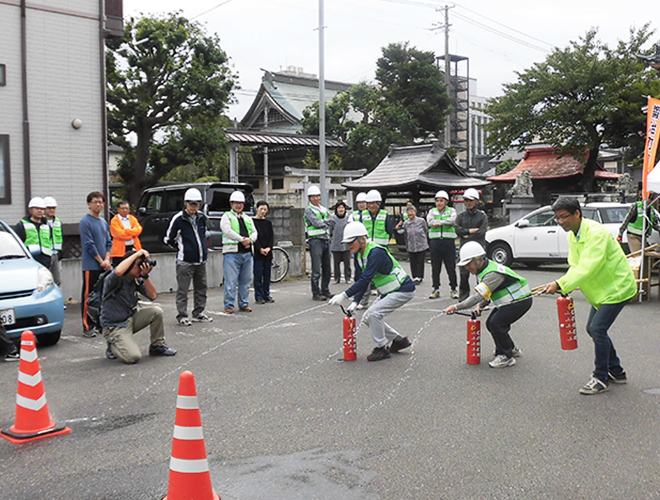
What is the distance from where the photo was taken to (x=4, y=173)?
1304cm

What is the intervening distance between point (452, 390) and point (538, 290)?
1.26 m

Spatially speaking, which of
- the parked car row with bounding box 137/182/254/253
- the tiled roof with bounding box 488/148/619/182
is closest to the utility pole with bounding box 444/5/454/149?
the tiled roof with bounding box 488/148/619/182

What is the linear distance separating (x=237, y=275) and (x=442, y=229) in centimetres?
377

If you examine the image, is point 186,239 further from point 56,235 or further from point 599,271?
point 599,271

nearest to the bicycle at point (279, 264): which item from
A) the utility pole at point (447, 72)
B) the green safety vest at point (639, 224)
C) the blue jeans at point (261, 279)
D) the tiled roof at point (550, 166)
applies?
the blue jeans at point (261, 279)

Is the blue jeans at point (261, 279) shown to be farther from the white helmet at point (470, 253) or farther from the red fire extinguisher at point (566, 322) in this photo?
the red fire extinguisher at point (566, 322)

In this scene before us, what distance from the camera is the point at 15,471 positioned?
4.36 m

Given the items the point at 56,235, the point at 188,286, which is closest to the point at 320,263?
the point at 188,286

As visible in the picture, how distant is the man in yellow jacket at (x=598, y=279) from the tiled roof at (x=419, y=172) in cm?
1609

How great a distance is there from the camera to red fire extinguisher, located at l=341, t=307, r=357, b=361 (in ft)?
23.7

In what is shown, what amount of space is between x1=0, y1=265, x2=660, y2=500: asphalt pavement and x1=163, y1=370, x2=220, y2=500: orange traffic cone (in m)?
0.40

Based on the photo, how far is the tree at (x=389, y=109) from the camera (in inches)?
1398

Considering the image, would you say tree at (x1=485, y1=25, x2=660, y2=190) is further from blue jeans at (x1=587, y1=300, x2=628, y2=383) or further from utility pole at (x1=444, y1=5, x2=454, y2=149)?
blue jeans at (x1=587, y1=300, x2=628, y2=383)

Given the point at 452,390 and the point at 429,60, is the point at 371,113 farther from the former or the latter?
the point at 452,390
